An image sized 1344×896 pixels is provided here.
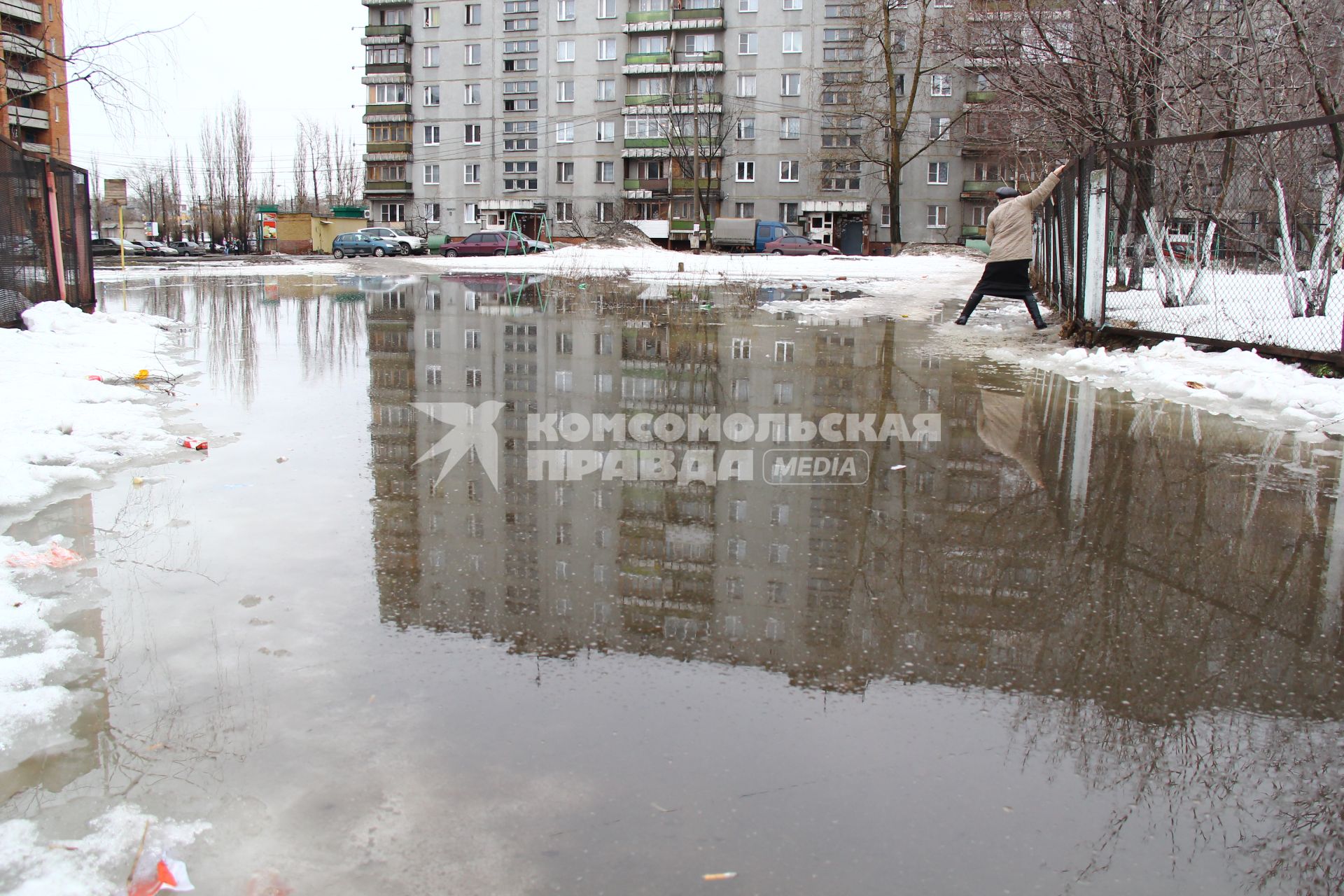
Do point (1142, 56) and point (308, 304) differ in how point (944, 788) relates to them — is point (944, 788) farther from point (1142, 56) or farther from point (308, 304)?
point (308, 304)

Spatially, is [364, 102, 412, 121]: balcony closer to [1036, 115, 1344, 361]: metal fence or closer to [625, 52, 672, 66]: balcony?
[625, 52, 672, 66]: balcony

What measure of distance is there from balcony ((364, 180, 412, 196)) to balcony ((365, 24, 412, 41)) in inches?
428

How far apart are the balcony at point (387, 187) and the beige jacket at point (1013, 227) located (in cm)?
7545

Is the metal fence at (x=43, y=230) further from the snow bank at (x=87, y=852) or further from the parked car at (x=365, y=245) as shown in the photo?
the parked car at (x=365, y=245)

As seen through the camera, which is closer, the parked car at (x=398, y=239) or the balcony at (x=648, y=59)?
the parked car at (x=398, y=239)

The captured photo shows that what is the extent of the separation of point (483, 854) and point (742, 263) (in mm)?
32738

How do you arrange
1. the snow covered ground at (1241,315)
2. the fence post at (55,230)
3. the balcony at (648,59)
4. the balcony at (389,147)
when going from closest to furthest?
the snow covered ground at (1241,315) < the fence post at (55,230) < the balcony at (648,59) < the balcony at (389,147)

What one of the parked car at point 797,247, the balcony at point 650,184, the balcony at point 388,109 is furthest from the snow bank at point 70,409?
the balcony at point 388,109

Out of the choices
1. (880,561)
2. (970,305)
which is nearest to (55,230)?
(970,305)

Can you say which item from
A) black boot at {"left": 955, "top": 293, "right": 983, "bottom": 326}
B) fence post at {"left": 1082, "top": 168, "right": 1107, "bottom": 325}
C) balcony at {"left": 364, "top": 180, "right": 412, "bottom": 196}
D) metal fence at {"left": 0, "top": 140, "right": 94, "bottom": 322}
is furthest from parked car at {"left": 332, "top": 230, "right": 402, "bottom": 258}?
fence post at {"left": 1082, "top": 168, "right": 1107, "bottom": 325}

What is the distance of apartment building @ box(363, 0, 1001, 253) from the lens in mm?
71375

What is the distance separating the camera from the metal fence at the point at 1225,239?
10352 mm

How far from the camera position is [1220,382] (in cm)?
902

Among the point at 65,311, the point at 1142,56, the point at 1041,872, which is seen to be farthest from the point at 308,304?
the point at 1041,872
